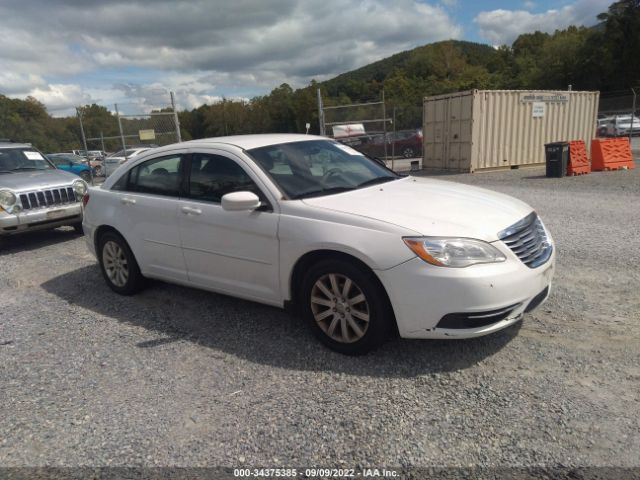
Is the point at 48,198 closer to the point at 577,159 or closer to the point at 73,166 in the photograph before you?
the point at 577,159

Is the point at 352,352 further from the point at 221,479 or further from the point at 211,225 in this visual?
the point at 211,225

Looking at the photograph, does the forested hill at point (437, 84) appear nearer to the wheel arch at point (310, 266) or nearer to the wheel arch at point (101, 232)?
the wheel arch at point (101, 232)

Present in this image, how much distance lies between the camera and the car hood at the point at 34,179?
7.81 m

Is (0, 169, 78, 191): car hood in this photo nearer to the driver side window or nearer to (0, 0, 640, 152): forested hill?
the driver side window

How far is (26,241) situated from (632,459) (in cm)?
954

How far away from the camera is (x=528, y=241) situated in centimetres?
338

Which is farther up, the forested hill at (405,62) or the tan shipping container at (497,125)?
the forested hill at (405,62)

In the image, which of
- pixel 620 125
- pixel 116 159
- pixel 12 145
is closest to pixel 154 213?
pixel 12 145

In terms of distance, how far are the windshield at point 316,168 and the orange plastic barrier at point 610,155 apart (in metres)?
12.3

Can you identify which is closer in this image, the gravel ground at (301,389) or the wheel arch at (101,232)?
the gravel ground at (301,389)

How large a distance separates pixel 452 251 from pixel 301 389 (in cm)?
134

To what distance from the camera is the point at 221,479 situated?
240cm

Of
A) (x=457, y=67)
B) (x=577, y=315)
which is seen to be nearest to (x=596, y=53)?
(x=457, y=67)

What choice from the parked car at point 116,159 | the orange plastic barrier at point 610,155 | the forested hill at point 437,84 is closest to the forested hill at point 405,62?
the forested hill at point 437,84
